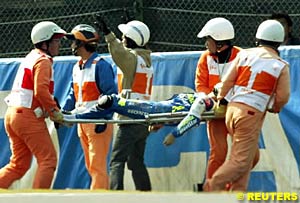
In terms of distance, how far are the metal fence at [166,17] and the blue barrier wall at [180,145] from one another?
132 cm

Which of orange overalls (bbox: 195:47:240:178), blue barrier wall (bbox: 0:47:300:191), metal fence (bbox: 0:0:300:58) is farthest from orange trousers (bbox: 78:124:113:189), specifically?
metal fence (bbox: 0:0:300:58)

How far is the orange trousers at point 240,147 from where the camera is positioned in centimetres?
990

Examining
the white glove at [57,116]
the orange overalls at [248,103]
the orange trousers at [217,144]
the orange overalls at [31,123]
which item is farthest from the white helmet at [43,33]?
the orange overalls at [248,103]

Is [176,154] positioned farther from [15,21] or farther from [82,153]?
[15,21]

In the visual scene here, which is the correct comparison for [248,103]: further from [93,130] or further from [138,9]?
[138,9]

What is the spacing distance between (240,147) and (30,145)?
2083mm

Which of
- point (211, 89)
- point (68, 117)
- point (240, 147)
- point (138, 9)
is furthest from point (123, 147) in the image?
point (138, 9)

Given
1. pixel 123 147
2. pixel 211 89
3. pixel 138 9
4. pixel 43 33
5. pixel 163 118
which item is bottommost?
pixel 123 147

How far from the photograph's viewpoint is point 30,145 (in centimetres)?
1070

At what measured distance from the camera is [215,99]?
1030 cm

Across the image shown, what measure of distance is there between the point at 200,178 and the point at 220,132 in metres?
1.22

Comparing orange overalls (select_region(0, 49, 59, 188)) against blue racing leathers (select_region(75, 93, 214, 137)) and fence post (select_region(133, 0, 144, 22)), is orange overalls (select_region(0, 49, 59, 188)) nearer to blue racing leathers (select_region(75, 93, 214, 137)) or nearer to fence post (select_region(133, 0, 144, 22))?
blue racing leathers (select_region(75, 93, 214, 137))

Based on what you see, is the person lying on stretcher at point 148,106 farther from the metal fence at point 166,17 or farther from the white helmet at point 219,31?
the metal fence at point 166,17

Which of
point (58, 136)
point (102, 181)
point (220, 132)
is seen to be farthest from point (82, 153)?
point (220, 132)
